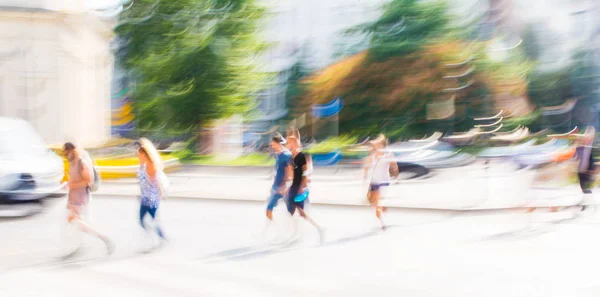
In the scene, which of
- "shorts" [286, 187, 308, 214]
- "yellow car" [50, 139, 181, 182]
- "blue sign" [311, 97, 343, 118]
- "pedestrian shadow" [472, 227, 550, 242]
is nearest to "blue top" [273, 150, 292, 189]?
"shorts" [286, 187, 308, 214]

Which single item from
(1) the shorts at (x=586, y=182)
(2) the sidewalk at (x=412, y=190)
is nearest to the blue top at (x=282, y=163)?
(2) the sidewalk at (x=412, y=190)

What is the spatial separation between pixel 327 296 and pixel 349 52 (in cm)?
3982

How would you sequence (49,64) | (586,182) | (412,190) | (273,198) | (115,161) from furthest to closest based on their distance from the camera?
(49,64) → (115,161) → (412,190) → (586,182) → (273,198)

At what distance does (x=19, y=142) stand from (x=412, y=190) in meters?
9.65

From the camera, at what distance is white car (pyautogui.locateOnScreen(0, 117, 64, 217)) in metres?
12.7

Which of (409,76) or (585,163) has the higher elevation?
(585,163)

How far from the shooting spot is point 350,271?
7.93 m

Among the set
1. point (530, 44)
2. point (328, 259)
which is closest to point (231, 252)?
point (328, 259)

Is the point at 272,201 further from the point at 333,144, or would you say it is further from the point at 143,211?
the point at 333,144

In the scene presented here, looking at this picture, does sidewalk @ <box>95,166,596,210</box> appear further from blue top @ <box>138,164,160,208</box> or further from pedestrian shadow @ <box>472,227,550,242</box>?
blue top @ <box>138,164,160,208</box>

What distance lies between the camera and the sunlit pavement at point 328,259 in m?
7.07

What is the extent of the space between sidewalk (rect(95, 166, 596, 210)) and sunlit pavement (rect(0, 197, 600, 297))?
89 centimetres

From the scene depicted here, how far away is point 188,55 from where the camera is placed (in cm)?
3375

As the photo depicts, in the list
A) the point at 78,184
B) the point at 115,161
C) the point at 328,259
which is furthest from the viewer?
the point at 115,161
